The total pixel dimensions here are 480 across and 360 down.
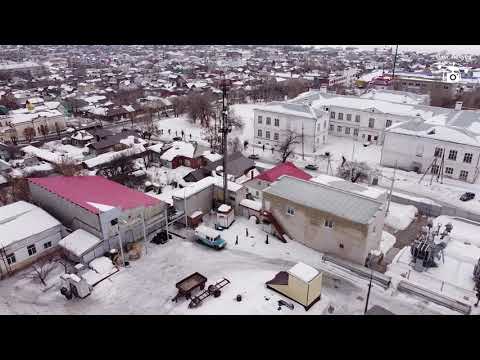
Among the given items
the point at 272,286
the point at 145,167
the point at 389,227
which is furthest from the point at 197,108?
the point at 272,286

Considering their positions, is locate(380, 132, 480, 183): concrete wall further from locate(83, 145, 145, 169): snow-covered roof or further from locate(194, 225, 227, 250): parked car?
locate(83, 145, 145, 169): snow-covered roof

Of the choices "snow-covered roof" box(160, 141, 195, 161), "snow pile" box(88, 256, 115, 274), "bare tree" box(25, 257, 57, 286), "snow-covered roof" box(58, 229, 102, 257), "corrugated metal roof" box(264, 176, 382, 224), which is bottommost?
"bare tree" box(25, 257, 57, 286)

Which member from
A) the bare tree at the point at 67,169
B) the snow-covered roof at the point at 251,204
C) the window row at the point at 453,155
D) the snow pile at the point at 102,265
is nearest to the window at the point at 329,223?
the snow-covered roof at the point at 251,204

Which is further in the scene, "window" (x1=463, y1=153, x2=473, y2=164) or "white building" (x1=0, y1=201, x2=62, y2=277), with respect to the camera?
"window" (x1=463, y1=153, x2=473, y2=164)

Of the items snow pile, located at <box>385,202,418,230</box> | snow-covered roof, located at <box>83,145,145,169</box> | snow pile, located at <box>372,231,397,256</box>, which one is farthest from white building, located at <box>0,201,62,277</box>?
snow pile, located at <box>385,202,418,230</box>

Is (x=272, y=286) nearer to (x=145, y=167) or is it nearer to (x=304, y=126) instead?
(x=145, y=167)

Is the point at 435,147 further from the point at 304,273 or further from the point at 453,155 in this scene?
the point at 304,273

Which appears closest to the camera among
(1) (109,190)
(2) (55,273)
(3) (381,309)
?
(3) (381,309)
